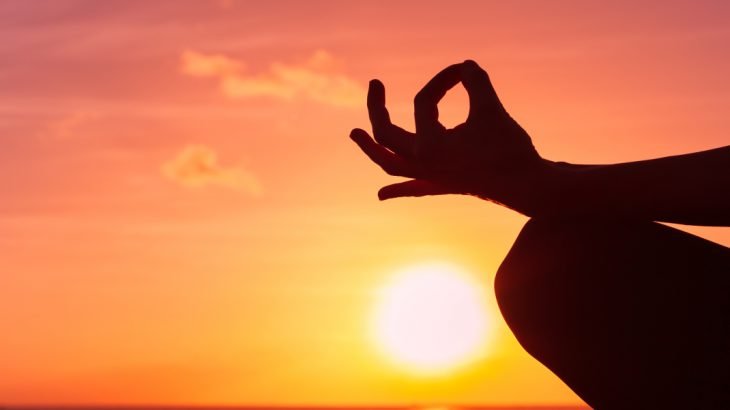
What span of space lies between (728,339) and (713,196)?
0.37 metres

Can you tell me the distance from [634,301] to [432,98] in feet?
2.64

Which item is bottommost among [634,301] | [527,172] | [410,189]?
[634,301]

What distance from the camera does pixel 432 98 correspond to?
3057mm

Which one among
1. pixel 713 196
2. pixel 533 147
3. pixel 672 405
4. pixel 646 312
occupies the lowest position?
pixel 672 405

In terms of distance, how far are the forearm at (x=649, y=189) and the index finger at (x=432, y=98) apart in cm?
34

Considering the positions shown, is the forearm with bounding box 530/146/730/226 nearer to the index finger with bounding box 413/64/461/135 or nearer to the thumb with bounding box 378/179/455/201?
the index finger with bounding box 413/64/461/135

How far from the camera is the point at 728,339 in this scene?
2.73m

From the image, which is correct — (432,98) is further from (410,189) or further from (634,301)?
(634,301)

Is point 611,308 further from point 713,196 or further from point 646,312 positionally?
point 713,196

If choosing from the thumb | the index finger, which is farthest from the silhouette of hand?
the thumb

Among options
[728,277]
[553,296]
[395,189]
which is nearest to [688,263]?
[728,277]

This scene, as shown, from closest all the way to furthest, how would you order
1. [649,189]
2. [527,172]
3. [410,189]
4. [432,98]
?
1. [649,189]
2. [527,172]
3. [432,98]
4. [410,189]

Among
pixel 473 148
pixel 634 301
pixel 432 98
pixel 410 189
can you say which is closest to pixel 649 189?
pixel 634 301

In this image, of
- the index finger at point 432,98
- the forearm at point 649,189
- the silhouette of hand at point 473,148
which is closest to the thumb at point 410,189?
the silhouette of hand at point 473,148
